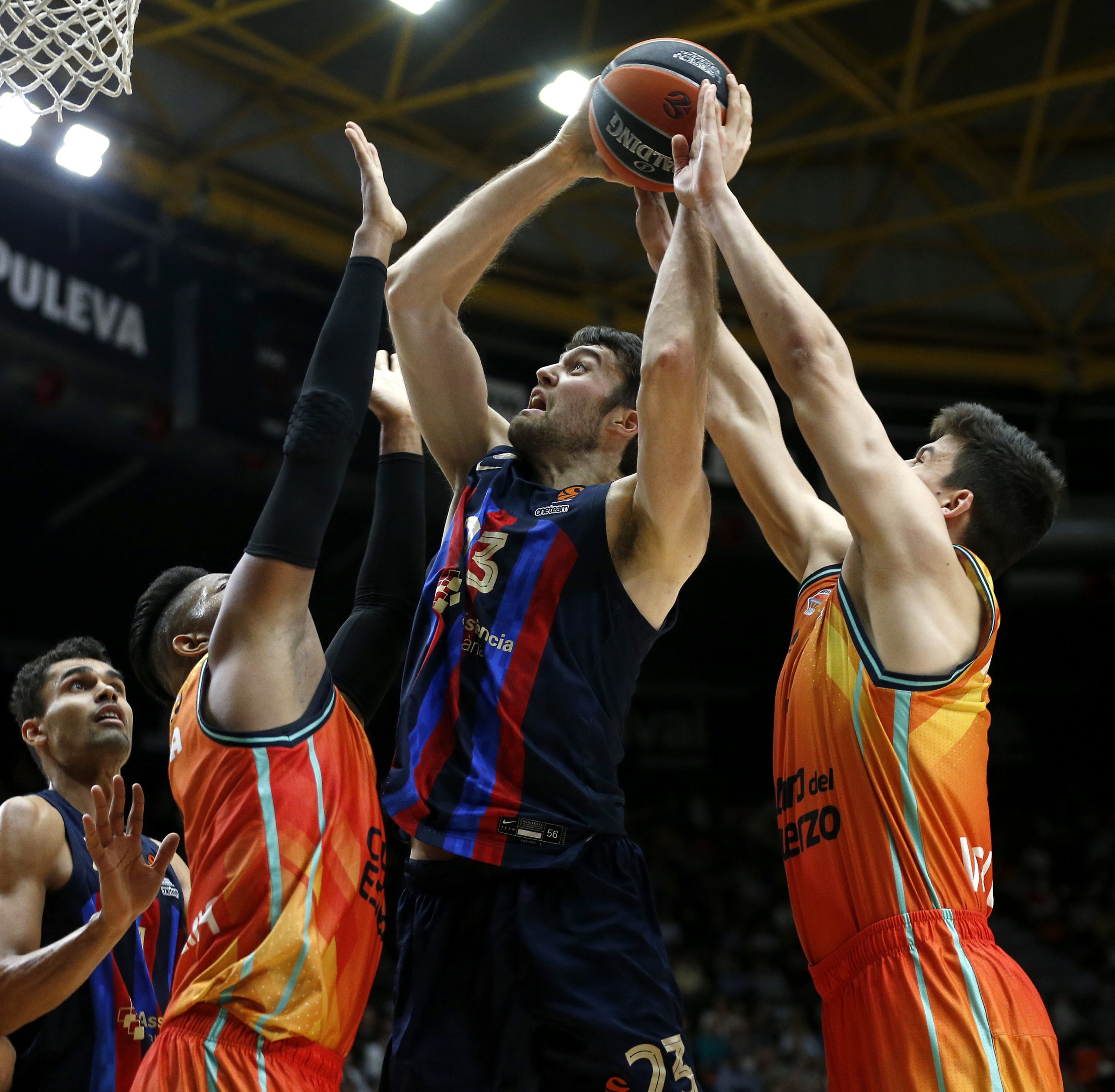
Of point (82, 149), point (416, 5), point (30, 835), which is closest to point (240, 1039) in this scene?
point (30, 835)

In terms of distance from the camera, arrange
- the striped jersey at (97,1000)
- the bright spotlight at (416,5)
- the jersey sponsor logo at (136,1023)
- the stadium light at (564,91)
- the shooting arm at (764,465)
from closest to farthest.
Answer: the shooting arm at (764,465) < the striped jersey at (97,1000) < the jersey sponsor logo at (136,1023) < the bright spotlight at (416,5) < the stadium light at (564,91)

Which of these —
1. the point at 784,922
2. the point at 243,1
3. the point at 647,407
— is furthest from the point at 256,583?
the point at 784,922

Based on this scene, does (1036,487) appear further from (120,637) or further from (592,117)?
(120,637)

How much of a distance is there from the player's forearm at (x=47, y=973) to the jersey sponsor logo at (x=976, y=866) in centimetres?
204

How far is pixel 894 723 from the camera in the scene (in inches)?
117

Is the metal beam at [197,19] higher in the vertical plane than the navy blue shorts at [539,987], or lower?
higher

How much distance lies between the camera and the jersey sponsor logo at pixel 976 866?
2.96 meters

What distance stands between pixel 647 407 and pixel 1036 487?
3.40 feet

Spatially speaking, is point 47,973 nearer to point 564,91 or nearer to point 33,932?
point 33,932

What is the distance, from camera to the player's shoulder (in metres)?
3.89

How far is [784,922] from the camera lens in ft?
52.8

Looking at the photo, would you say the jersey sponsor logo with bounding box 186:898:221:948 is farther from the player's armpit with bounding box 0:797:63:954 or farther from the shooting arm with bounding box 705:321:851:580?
the shooting arm with bounding box 705:321:851:580

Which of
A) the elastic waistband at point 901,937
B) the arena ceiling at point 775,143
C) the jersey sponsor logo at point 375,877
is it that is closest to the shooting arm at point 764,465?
the elastic waistband at point 901,937

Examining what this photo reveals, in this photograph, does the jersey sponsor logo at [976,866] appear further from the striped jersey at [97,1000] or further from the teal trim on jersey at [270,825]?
the striped jersey at [97,1000]
